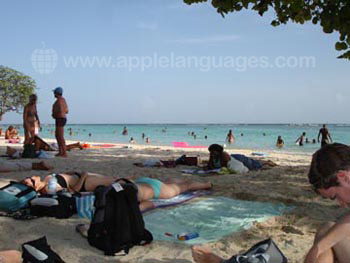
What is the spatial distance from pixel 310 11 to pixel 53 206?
472 centimetres

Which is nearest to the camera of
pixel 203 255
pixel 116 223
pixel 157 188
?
pixel 203 255

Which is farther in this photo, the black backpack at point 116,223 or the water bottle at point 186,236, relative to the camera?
the water bottle at point 186,236

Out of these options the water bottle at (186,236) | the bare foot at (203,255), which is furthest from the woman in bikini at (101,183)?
the bare foot at (203,255)

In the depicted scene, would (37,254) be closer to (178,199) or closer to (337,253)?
(337,253)

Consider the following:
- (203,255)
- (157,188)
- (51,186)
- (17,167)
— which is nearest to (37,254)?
(203,255)

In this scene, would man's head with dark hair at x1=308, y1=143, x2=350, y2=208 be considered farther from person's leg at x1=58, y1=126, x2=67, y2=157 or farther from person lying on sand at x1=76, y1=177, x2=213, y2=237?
person's leg at x1=58, y1=126, x2=67, y2=157

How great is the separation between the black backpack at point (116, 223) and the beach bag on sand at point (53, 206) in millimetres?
853

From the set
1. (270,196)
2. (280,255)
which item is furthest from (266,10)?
(280,255)

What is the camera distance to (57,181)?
4.80 m

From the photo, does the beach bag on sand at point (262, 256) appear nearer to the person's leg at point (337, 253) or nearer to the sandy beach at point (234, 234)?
the person's leg at point (337, 253)

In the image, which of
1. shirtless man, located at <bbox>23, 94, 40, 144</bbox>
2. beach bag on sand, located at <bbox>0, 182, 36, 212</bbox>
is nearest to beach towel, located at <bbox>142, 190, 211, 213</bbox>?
beach bag on sand, located at <bbox>0, 182, 36, 212</bbox>

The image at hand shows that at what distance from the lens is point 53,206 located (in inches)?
160

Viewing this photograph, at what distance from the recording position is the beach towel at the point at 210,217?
12.2 ft

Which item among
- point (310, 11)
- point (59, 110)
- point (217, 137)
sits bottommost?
point (217, 137)
